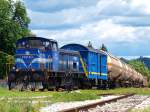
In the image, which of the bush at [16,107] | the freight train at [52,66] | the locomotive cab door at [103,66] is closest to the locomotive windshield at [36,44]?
the freight train at [52,66]

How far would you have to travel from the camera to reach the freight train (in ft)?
110

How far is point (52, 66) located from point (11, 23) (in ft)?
128

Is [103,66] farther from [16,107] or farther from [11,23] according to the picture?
[16,107]

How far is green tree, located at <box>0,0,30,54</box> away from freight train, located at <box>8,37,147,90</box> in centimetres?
2864

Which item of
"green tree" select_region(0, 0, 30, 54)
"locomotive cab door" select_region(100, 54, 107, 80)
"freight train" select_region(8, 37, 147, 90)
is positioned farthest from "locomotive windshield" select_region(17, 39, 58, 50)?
"green tree" select_region(0, 0, 30, 54)

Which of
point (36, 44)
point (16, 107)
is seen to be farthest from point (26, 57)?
point (16, 107)

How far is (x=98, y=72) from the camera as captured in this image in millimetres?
44562

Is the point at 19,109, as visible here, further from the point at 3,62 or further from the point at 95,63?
the point at 3,62

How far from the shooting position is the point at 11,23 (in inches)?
2849

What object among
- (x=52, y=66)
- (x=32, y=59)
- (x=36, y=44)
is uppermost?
(x=36, y=44)

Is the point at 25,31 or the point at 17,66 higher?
the point at 25,31

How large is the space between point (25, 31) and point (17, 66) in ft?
131

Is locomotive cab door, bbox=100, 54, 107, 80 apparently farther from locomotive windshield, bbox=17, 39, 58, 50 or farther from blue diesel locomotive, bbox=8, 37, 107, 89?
locomotive windshield, bbox=17, 39, 58, 50

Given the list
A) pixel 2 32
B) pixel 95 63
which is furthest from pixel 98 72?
pixel 2 32
